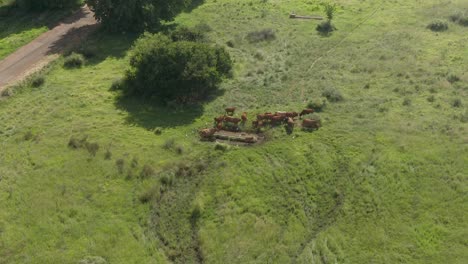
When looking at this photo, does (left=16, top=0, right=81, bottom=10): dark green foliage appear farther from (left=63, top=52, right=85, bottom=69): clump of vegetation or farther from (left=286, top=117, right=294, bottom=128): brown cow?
(left=286, top=117, right=294, bottom=128): brown cow

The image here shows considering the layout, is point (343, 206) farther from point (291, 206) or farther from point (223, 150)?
point (223, 150)

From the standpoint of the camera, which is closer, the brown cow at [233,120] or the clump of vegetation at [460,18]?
the brown cow at [233,120]

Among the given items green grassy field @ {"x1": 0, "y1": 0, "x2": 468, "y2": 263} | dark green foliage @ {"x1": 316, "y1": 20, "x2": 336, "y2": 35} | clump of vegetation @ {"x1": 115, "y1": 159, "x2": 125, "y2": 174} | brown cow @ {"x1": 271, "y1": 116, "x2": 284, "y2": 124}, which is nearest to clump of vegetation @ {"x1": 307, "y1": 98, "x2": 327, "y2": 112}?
green grassy field @ {"x1": 0, "y1": 0, "x2": 468, "y2": 263}

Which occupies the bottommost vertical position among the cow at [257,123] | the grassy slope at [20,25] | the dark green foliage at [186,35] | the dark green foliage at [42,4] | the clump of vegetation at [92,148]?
the cow at [257,123]

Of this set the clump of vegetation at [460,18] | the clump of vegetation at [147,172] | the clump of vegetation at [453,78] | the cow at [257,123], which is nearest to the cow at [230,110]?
the cow at [257,123]

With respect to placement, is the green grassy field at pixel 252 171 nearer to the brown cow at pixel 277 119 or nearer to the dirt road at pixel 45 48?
the brown cow at pixel 277 119

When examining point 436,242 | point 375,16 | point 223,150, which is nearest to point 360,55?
point 375,16

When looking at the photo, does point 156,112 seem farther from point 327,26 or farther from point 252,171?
point 327,26
